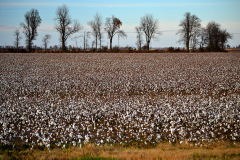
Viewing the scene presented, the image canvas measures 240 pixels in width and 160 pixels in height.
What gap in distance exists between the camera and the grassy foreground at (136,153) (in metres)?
7.67

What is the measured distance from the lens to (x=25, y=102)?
1525 cm

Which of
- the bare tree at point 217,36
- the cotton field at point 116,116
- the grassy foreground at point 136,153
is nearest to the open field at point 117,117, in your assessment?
the cotton field at point 116,116

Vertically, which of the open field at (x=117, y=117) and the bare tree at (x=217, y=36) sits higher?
the bare tree at (x=217, y=36)

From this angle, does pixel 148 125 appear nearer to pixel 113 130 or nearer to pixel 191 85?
pixel 113 130

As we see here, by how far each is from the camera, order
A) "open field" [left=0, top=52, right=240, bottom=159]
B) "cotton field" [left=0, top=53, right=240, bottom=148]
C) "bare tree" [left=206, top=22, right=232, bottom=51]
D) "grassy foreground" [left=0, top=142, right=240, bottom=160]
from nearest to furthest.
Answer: "grassy foreground" [left=0, top=142, right=240, bottom=160], "open field" [left=0, top=52, right=240, bottom=159], "cotton field" [left=0, top=53, right=240, bottom=148], "bare tree" [left=206, top=22, right=232, bottom=51]

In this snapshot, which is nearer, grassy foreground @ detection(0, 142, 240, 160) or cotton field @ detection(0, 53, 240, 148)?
grassy foreground @ detection(0, 142, 240, 160)

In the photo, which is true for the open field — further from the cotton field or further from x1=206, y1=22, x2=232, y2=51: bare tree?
x1=206, y1=22, x2=232, y2=51: bare tree

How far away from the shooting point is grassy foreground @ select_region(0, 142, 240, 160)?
7.67 m

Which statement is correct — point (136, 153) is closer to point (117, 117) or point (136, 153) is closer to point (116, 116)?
point (117, 117)

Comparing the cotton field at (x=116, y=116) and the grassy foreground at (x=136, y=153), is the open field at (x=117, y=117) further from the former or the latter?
the grassy foreground at (x=136, y=153)

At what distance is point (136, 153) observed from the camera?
8.15 m

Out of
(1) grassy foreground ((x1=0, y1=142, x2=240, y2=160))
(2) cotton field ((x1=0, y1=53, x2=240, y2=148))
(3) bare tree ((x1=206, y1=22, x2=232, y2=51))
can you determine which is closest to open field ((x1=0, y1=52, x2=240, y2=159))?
(2) cotton field ((x1=0, y1=53, x2=240, y2=148))

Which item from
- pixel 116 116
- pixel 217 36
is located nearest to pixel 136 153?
pixel 116 116

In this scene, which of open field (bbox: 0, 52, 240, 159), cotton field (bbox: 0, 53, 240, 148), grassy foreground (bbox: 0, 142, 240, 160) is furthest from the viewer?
cotton field (bbox: 0, 53, 240, 148)
